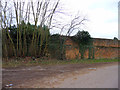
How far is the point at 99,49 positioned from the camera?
20.5m

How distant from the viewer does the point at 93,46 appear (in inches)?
787

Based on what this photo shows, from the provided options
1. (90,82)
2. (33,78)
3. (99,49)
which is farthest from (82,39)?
(90,82)

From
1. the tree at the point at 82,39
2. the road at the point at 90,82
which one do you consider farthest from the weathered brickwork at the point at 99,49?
the road at the point at 90,82

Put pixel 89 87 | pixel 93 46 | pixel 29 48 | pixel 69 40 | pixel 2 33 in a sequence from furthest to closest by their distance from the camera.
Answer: pixel 93 46 < pixel 69 40 < pixel 29 48 < pixel 2 33 < pixel 89 87

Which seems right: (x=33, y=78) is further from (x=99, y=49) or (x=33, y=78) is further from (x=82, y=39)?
(x=99, y=49)

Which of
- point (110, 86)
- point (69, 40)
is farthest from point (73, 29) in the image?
point (110, 86)

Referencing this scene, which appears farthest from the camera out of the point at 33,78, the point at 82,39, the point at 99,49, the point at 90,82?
the point at 99,49

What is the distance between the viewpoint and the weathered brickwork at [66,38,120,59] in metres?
18.2

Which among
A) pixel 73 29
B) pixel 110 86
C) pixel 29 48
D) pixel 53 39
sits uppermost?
pixel 73 29

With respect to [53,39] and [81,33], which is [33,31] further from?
[81,33]

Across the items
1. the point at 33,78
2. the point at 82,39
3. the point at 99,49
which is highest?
the point at 82,39

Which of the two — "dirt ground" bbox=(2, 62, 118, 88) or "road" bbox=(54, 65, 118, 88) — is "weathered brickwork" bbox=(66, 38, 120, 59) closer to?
"dirt ground" bbox=(2, 62, 118, 88)

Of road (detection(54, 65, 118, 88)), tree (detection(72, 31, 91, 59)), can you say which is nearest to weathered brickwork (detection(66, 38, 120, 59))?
tree (detection(72, 31, 91, 59))

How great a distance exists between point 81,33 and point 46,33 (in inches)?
195
